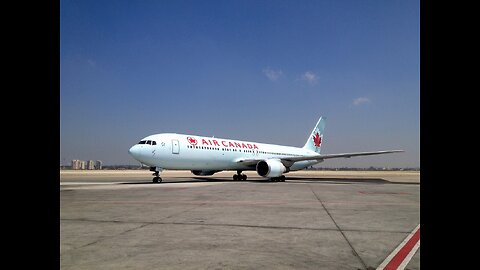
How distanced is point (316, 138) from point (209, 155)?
68.9ft

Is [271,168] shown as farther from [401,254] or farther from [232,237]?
[401,254]

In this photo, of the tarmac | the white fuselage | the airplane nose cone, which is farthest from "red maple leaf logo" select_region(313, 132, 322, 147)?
the tarmac

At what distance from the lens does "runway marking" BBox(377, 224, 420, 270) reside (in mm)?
4291

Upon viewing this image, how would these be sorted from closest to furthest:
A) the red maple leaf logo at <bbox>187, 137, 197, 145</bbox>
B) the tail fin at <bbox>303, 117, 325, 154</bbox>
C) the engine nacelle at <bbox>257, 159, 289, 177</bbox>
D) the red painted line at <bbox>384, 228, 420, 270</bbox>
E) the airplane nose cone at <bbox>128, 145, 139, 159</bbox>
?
the red painted line at <bbox>384, 228, 420, 270</bbox>, the airplane nose cone at <bbox>128, 145, 139, 159</bbox>, the red maple leaf logo at <bbox>187, 137, 197, 145</bbox>, the engine nacelle at <bbox>257, 159, 289, 177</bbox>, the tail fin at <bbox>303, 117, 325, 154</bbox>

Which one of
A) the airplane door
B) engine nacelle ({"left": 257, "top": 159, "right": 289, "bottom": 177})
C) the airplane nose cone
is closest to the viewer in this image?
the airplane nose cone

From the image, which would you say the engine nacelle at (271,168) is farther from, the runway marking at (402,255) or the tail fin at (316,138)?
the runway marking at (402,255)

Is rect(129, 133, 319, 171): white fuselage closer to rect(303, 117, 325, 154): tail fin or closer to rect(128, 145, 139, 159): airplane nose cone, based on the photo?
rect(128, 145, 139, 159): airplane nose cone

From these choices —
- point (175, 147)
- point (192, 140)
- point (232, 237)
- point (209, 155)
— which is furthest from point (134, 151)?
point (232, 237)

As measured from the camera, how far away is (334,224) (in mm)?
7352

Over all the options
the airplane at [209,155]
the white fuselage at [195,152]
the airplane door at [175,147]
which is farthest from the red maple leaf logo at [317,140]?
the airplane door at [175,147]

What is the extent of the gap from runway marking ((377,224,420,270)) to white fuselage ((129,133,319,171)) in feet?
61.1

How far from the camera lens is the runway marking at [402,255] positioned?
429 centimetres
